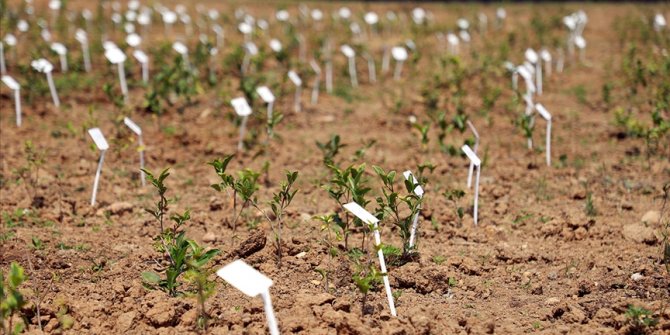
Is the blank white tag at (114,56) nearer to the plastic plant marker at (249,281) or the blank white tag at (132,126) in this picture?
the blank white tag at (132,126)

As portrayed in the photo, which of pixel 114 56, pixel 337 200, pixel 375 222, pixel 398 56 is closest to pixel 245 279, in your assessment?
pixel 375 222

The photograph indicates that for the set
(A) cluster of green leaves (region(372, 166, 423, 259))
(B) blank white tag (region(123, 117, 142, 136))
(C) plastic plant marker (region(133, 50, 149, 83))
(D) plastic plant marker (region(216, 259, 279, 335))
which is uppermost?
(C) plastic plant marker (region(133, 50, 149, 83))

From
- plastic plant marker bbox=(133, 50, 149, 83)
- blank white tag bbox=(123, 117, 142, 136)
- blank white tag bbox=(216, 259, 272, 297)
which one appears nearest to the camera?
blank white tag bbox=(216, 259, 272, 297)

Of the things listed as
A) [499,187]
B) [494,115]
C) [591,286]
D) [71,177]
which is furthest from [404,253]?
[494,115]

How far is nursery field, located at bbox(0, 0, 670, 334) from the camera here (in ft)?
10.1

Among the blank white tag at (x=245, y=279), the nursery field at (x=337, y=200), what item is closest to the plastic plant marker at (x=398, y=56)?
the nursery field at (x=337, y=200)

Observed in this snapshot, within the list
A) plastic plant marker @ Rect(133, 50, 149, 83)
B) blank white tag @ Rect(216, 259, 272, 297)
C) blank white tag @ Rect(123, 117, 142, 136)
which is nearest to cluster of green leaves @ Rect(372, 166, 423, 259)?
blank white tag @ Rect(216, 259, 272, 297)

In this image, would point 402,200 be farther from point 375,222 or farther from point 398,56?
point 398,56

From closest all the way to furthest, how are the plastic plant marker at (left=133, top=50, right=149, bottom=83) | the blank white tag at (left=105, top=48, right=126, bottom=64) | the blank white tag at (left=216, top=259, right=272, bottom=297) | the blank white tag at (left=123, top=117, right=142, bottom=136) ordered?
the blank white tag at (left=216, top=259, right=272, bottom=297), the blank white tag at (left=123, top=117, right=142, bottom=136), the blank white tag at (left=105, top=48, right=126, bottom=64), the plastic plant marker at (left=133, top=50, right=149, bottom=83)

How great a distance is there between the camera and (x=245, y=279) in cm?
234

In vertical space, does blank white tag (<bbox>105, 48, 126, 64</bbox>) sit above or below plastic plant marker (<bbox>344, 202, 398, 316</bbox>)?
above

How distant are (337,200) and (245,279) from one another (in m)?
1.20

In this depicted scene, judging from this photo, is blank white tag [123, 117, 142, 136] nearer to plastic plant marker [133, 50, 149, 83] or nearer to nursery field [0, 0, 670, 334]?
nursery field [0, 0, 670, 334]

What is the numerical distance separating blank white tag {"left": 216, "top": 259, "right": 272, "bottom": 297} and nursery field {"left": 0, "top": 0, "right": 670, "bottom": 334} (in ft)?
0.04
